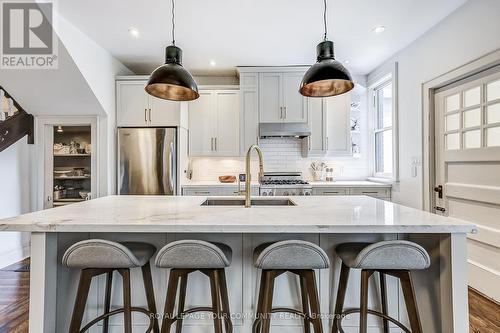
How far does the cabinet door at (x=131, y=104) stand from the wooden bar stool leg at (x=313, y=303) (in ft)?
10.2

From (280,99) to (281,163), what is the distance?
100cm

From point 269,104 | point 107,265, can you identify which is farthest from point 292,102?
point 107,265

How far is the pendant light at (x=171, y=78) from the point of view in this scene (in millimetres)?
1777

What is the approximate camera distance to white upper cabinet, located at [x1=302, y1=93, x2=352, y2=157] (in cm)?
400

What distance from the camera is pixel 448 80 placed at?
8.96 feet

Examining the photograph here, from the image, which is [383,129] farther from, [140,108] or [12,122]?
[12,122]

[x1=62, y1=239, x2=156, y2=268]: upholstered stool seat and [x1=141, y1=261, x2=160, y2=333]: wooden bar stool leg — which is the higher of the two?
[x1=62, y1=239, x2=156, y2=268]: upholstered stool seat

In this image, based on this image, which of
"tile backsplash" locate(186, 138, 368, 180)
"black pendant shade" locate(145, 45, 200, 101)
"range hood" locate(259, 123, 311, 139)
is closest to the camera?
"black pendant shade" locate(145, 45, 200, 101)

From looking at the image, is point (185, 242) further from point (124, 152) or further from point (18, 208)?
point (18, 208)

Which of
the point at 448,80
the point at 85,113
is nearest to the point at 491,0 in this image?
the point at 448,80

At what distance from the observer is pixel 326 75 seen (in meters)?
1.68

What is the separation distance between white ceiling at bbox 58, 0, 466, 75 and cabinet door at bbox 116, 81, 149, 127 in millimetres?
397

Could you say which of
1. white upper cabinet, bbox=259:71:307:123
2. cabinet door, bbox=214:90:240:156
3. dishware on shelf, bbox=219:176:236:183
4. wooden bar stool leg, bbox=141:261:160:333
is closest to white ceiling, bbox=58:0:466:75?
white upper cabinet, bbox=259:71:307:123

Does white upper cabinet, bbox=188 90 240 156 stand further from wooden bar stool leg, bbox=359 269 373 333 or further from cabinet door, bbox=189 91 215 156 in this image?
wooden bar stool leg, bbox=359 269 373 333
